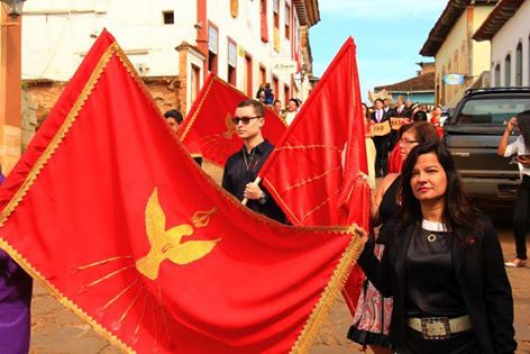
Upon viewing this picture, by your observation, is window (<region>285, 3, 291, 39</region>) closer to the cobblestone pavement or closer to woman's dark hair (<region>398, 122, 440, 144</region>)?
the cobblestone pavement

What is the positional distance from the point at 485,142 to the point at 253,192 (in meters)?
5.99

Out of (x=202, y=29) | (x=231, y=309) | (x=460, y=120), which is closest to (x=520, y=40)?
(x=202, y=29)

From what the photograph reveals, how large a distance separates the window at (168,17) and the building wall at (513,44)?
36.5ft

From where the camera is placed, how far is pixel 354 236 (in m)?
3.42

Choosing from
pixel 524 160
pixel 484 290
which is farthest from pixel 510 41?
pixel 484 290

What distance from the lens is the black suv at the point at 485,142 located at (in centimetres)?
973

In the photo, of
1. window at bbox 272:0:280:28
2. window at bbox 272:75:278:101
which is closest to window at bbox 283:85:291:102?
window at bbox 272:75:278:101

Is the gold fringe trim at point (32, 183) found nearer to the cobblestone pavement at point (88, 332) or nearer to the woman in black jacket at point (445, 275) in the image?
the woman in black jacket at point (445, 275)

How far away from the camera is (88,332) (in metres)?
6.02

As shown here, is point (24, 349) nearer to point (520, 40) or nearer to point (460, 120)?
point (460, 120)

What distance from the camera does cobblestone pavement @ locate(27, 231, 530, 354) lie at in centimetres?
551

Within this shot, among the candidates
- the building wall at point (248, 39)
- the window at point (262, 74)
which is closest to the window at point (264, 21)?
the building wall at point (248, 39)

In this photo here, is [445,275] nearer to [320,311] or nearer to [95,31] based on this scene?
[320,311]

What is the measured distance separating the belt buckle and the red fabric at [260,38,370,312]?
142 cm
